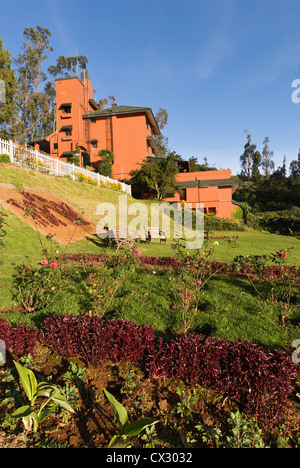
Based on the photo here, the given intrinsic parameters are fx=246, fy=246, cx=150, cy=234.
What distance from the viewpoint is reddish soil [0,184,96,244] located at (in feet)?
34.0

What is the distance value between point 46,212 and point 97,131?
23.9m

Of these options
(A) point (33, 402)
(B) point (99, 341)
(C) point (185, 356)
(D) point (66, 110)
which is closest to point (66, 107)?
(D) point (66, 110)

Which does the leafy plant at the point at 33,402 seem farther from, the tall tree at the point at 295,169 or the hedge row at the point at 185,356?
the tall tree at the point at 295,169

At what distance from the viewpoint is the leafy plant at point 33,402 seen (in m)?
1.86

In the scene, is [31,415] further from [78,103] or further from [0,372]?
[78,103]

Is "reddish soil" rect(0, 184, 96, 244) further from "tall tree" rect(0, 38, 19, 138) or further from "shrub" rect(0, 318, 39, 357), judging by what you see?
"tall tree" rect(0, 38, 19, 138)

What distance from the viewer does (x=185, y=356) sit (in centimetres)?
257

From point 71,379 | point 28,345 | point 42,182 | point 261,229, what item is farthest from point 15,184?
point 261,229

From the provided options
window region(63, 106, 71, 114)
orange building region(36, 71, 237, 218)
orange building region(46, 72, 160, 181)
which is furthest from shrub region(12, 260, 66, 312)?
window region(63, 106, 71, 114)

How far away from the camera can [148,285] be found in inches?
198

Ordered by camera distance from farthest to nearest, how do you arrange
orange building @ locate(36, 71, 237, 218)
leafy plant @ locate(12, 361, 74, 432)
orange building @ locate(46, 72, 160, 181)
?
1. orange building @ locate(46, 72, 160, 181)
2. orange building @ locate(36, 71, 237, 218)
3. leafy plant @ locate(12, 361, 74, 432)

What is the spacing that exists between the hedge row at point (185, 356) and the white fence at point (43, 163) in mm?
13125

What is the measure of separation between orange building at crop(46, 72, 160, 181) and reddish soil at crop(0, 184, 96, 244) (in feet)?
58.7

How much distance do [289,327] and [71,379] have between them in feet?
9.82
